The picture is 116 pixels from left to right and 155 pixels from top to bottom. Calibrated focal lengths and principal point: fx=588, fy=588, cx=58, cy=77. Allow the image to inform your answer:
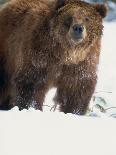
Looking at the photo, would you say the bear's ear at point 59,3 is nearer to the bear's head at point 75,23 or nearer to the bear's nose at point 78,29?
the bear's head at point 75,23

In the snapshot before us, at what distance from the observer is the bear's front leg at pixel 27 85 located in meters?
6.65

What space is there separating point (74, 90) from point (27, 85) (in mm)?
547

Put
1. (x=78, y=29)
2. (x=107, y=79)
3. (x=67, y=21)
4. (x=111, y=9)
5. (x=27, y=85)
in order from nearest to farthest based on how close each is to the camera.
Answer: (x=78, y=29)
(x=67, y=21)
(x=27, y=85)
(x=107, y=79)
(x=111, y=9)

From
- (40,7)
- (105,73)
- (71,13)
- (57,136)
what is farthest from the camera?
(105,73)

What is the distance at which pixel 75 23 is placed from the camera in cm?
645

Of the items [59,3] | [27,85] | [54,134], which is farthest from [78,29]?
[54,134]

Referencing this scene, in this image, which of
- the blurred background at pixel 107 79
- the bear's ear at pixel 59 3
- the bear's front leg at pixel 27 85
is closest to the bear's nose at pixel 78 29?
the bear's ear at pixel 59 3

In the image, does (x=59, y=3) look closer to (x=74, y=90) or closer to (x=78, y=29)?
(x=78, y=29)

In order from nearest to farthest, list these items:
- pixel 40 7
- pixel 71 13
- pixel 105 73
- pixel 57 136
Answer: pixel 57 136, pixel 71 13, pixel 40 7, pixel 105 73

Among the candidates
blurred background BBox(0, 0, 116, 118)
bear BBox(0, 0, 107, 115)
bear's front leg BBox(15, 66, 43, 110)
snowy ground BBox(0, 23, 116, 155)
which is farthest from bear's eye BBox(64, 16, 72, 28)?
snowy ground BBox(0, 23, 116, 155)

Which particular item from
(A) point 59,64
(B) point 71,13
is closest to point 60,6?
(B) point 71,13

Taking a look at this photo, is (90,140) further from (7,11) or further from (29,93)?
(7,11)

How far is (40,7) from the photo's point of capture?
7004 millimetres

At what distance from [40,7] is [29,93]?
1067mm
